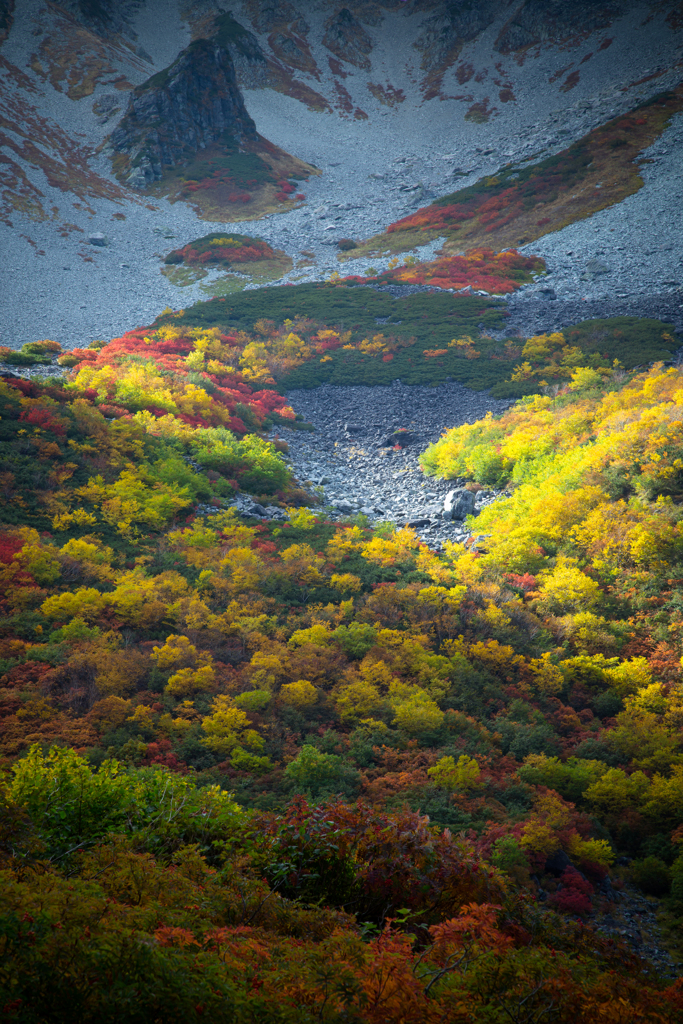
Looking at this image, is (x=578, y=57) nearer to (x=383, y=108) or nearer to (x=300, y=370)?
(x=383, y=108)

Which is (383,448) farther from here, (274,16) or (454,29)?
(274,16)

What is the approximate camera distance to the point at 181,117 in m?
56.8

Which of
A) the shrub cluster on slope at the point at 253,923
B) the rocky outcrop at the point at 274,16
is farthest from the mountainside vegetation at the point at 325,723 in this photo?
the rocky outcrop at the point at 274,16

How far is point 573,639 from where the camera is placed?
1092 centimetres

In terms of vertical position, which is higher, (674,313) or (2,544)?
(674,313)

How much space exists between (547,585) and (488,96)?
79.3m

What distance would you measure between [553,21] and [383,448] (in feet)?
281

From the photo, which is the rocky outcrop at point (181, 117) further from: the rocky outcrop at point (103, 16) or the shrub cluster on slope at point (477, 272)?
the shrub cluster on slope at point (477, 272)

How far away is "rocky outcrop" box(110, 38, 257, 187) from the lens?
53500 millimetres

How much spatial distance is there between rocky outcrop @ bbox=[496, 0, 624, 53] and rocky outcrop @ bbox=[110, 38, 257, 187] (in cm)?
4205

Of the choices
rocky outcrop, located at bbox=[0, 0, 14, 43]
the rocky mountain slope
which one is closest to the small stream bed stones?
the rocky mountain slope

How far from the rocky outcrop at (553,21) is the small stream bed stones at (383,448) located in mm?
74419

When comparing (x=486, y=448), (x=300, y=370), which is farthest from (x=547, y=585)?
(x=300, y=370)

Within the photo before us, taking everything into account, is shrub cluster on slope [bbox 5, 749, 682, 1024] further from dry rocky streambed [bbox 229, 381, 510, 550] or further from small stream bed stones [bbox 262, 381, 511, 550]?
small stream bed stones [bbox 262, 381, 511, 550]
